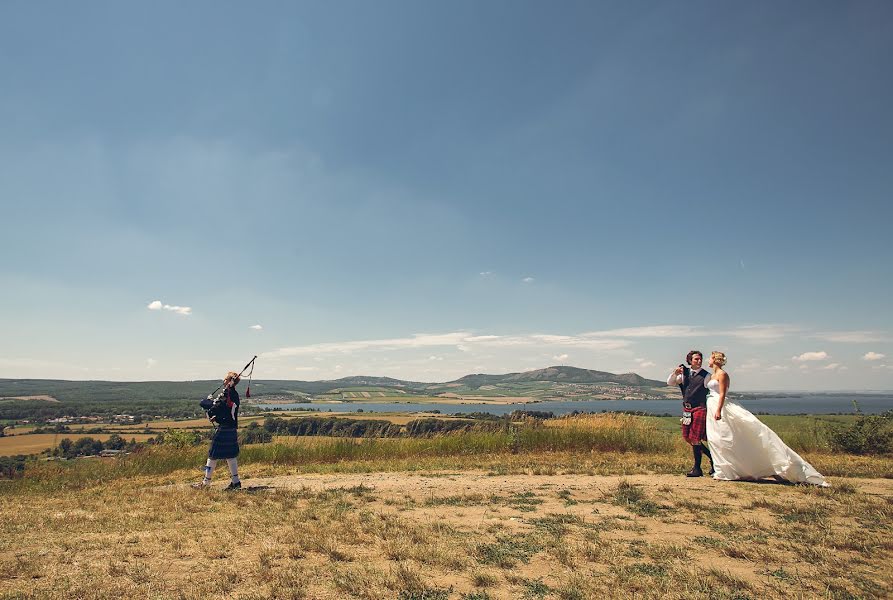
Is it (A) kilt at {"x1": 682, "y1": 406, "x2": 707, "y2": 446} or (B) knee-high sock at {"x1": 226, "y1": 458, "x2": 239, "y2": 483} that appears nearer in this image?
(B) knee-high sock at {"x1": 226, "y1": 458, "x2": 239, "y2": 483}

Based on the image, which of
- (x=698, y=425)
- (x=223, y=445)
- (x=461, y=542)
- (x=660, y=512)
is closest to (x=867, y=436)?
(x=698, y=425)

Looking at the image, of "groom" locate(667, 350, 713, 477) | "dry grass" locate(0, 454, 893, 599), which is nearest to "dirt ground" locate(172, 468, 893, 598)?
"dry grass" locate(0, 454, 893, 599)

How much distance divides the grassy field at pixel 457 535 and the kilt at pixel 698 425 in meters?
0.94

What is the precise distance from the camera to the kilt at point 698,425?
948 cm

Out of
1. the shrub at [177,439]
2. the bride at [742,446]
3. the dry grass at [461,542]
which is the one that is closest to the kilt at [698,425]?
the bride at [742,446]

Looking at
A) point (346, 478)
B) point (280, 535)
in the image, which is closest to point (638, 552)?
point (280, 535)

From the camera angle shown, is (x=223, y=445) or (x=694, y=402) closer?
(x=223, y=445)

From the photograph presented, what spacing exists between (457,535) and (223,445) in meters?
6.36

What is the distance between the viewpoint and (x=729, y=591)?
3.67 m

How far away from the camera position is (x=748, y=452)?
8.57 metres

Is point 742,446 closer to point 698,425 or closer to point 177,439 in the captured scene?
point 698,425

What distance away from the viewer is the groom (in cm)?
948

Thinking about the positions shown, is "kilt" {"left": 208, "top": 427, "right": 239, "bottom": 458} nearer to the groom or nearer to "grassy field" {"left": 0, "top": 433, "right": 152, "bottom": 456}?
the groom

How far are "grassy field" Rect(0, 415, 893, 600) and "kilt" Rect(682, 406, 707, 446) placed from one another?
94 cm
